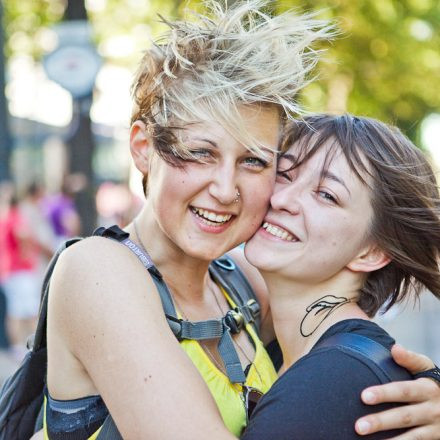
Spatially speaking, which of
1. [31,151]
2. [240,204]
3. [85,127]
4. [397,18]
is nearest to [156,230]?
[240,204]

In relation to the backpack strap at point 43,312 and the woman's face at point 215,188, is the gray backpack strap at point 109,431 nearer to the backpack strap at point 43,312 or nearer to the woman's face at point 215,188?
the backpack strap at point 43,312

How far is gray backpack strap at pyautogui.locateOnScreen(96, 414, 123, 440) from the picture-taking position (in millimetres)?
2469

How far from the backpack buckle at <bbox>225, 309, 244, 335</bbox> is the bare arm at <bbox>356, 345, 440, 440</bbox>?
758 mm

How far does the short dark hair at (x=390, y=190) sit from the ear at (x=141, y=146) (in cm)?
50

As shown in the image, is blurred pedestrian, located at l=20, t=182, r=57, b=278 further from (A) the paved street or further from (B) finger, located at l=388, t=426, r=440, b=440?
(B) finger, located at l=388, t=426, r=440, b=440

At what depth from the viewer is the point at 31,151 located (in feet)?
83.3

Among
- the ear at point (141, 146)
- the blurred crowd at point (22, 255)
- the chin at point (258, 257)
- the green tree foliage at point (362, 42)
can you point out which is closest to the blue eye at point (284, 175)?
the chin at point (258, 257)

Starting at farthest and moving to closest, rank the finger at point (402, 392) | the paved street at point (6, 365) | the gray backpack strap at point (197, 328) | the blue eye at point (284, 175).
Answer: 1. the paved street at point (6, 365)
2. the blue eye at point (284, 175)
3. the gray backpack strap at point (197, 328)
4. the finger at point (402, 392)

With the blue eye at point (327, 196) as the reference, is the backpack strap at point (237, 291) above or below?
below

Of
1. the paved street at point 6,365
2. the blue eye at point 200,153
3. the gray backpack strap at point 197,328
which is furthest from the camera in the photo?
the paved street at point 6,365

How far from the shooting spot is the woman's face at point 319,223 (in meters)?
2.90

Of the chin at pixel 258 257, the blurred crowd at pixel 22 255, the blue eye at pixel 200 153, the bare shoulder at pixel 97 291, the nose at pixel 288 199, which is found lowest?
the blurred crowd at pixel 22 255

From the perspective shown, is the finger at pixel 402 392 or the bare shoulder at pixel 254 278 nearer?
the finger at pixel 402 392

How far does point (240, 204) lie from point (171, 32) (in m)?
0.66
